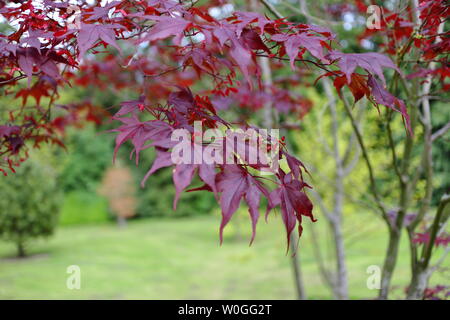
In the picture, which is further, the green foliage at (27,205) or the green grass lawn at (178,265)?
the green foliage at (27,205)

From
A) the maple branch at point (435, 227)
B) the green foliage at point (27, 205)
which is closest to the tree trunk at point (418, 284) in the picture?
the maple branch at point (435, 227)

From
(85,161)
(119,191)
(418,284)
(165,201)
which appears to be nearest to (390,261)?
(418,284)

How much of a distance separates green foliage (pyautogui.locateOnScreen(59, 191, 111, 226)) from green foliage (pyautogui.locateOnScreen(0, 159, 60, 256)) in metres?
4.69

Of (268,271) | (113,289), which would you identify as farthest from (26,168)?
(268,271)

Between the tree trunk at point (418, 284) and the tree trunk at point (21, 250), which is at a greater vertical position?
the tree trunk at point (418, 284)

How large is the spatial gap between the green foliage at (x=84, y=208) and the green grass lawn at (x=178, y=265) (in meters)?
1.79

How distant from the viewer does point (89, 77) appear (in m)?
3.63

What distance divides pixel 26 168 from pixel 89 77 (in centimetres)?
354

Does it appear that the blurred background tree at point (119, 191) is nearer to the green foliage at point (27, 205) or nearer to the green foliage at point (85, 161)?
the green foliage at point (85, 161)

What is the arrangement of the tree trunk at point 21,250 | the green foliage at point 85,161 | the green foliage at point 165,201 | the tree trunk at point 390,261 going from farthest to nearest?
1. the green foliage at point 165,201
2. the green foliage at point 85,161
3. the tree trunk at point 21,250
4. the tree trunk at point 390,261

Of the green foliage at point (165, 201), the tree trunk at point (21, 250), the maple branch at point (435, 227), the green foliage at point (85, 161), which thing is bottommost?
the tree trunk at point (21, 250)

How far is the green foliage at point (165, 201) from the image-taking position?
11.8 m
